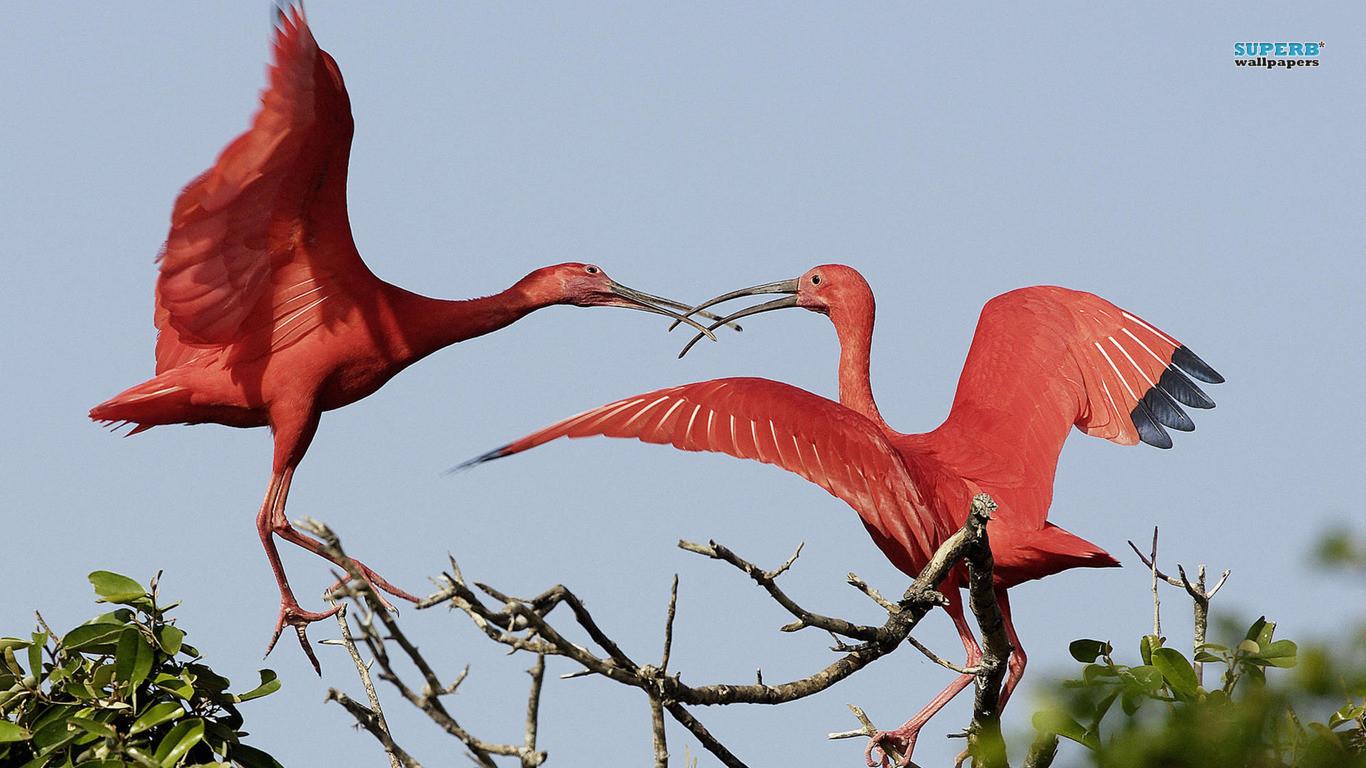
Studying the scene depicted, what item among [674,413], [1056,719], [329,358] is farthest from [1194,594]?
Answer: [329,358]

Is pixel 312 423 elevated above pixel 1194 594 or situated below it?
above

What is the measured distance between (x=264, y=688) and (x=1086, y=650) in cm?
245

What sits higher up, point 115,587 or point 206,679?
point 115,587

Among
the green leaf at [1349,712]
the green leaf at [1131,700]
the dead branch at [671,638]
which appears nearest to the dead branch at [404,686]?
the dead branch at [671,638]

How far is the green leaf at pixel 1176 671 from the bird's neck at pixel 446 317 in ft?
10.9

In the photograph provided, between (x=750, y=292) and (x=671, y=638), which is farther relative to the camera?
(x=750, y=292)

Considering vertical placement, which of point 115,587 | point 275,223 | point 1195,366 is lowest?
point 115,587

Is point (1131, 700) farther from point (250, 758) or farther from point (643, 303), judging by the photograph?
point (643, 303)

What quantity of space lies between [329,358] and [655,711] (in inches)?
116

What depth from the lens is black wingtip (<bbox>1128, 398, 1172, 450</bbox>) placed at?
6.03 m

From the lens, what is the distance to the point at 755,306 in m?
6.99

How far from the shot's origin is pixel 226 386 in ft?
20.2

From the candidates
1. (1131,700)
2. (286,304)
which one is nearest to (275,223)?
(286,304)

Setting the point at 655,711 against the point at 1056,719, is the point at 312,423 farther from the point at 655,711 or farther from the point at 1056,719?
the point at 1056,719
